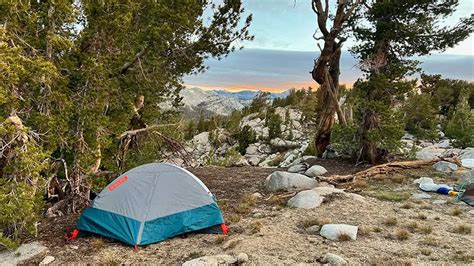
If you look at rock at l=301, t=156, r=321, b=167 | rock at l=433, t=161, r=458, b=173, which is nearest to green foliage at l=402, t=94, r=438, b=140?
rock at l=301, t=156, r=321, b=167

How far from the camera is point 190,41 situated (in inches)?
428

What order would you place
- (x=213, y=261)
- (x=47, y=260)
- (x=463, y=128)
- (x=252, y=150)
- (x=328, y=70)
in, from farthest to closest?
(x=252, y=150) → (x=463, y=128) → (x=328, y=70) → (x=47, y=260) → (x=213, y=261)

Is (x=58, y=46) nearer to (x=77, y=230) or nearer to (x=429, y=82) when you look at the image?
(x=77, y=230)

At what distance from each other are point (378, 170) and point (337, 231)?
20.3ft

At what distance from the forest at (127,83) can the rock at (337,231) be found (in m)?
2.16

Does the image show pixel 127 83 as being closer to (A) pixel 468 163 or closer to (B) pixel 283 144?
(A) pixel 468 163

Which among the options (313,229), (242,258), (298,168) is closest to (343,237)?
(313,229)

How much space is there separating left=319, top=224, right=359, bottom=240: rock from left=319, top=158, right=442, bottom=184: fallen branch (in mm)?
4272

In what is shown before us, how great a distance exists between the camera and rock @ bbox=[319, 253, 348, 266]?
17.1 feet

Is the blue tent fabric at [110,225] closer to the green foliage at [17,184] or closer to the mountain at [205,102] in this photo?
the green foliage at [17,184]

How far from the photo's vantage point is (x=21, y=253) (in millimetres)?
6297

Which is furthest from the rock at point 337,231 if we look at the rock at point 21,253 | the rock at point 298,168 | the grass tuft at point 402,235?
the rock at point 298,168

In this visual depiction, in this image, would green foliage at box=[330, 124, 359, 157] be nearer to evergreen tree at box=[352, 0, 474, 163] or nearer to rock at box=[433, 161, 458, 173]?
evergreen tree at box=[352, 0, 474, 163]

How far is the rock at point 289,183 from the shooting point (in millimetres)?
10016
